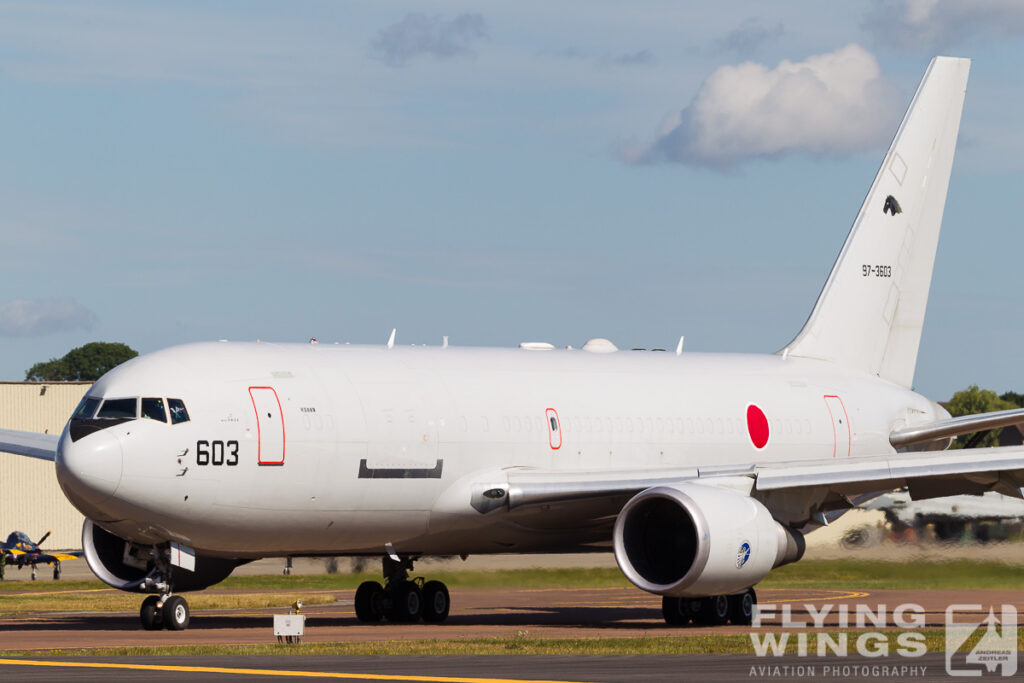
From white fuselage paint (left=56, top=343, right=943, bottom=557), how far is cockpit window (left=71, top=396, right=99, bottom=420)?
17cm

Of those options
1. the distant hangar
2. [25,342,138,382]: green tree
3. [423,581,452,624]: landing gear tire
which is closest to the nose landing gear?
[423,581,452,624]: landing gear tire

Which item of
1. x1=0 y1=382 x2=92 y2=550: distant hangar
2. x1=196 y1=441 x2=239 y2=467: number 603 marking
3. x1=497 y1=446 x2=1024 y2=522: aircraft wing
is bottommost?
x1=497 y1=446 x2=1024 y2=522: aircraft wing

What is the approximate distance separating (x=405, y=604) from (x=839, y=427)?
9.85m

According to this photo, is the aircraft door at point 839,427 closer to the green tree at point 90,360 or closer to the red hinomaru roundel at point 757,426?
the red hinomaru roundel at point 757,426

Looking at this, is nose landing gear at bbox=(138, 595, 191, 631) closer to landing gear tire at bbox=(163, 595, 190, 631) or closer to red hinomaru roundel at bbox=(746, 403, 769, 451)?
landing gear tire at bbox=(163, 595, 190, 631)

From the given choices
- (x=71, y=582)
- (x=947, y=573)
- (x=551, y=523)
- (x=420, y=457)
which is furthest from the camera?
(x=71, y=582)

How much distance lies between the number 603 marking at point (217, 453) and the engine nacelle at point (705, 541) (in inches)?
231

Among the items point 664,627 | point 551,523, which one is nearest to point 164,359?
point 551,523

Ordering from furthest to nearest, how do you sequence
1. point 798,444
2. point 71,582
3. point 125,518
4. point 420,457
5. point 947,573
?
point 71,582
point 947,573
point 798,444
point 420,457
point 125,518

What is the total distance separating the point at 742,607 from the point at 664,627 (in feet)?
5.25

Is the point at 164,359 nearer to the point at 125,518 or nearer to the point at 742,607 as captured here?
the point at 125,518

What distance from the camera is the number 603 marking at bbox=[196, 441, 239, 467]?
76.1 ft

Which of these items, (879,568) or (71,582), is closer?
(879,568)

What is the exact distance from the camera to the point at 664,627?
85.0 feet
